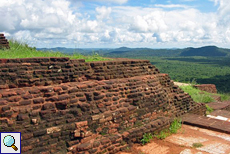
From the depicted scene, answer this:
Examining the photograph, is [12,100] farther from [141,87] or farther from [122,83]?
[141,87]

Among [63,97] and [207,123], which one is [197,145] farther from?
[63,97]

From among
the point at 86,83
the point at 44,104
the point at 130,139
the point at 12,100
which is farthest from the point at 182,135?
the point at 12,100

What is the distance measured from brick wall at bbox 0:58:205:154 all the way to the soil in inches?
13.0

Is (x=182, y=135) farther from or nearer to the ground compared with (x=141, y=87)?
nearer to the ground

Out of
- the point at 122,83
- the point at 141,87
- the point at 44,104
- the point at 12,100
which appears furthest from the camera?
the point at 141,87

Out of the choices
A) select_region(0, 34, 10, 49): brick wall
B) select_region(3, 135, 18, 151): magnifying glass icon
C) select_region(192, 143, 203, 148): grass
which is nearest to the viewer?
select_region(3, 135, 18, 151): magnifying glass icon

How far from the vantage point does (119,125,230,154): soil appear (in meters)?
4.30

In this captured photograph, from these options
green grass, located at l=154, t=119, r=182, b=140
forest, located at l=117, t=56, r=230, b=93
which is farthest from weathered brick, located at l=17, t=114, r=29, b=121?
forest, located at l=117, t=56, r=230, b=93

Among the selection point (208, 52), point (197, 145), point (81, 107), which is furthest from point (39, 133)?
point (208, 52)

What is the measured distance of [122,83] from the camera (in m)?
4.90

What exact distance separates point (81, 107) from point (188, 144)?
8.13 feet

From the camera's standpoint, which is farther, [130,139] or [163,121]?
[163,121]

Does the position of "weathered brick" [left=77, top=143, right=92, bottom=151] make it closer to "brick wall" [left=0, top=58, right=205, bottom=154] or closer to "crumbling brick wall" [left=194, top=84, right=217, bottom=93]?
"brick wall" [left=0, top=58, right=205, bottom=154]

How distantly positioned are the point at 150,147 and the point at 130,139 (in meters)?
0.44
